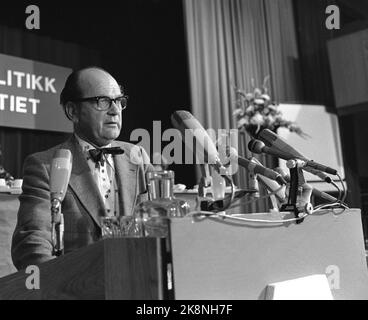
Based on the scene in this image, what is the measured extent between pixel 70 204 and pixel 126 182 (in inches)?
7.4

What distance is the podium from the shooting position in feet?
2.06

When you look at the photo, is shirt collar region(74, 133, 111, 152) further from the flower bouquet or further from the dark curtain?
the dark curtain

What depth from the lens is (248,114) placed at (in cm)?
360

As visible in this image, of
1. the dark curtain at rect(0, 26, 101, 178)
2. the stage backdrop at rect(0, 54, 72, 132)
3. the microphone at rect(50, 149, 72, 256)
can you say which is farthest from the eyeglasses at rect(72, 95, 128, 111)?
the dark curtain at rect(0, 26, 101, 178)

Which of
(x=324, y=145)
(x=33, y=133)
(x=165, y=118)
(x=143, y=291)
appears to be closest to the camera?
(x=143, y=291)

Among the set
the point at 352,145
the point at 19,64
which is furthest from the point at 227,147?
the point at 19,64

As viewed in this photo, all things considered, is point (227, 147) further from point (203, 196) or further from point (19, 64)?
point (19, 64)

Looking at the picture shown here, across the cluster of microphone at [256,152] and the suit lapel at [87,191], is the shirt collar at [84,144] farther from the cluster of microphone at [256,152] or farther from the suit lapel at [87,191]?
the cluster of microphone at [256,152]

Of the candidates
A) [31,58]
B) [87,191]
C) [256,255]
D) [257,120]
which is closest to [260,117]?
[257,120]

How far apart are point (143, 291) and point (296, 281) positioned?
0.25 meters

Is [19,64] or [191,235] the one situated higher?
[19,64]

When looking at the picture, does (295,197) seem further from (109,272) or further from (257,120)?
(257,120)

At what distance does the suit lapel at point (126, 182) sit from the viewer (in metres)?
1.27

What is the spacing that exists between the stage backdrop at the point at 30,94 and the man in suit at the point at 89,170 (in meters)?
4.04
